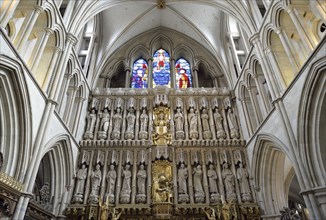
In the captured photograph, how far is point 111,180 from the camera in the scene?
11.2 m

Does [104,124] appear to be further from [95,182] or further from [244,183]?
[244,183]

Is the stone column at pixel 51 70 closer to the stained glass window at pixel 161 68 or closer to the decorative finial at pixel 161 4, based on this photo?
the stained glass window at pixel 161 68

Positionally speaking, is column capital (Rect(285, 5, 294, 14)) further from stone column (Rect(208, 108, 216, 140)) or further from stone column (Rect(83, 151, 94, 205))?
stone column (Rect(83, 151, 94, 205))

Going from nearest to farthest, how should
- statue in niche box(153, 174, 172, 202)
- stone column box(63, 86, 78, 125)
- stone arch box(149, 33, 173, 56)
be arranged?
statue in niche box(153, 174, 172, 202), stone column box(63, 86, 78, 125), stone arch box(149, 33, 173, 56)

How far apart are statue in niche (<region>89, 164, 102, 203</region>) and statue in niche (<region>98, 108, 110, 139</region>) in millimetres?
1612

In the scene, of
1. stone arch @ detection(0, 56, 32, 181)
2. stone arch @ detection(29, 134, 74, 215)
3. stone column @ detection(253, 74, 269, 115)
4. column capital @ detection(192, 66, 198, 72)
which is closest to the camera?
stone arch @ detection(0, 56, 32, 181)

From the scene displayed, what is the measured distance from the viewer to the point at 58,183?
1020 cm

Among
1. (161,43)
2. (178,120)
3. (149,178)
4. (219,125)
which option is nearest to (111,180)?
(149,178)

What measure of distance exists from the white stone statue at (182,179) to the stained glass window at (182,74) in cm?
554

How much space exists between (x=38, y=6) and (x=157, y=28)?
10.6 m

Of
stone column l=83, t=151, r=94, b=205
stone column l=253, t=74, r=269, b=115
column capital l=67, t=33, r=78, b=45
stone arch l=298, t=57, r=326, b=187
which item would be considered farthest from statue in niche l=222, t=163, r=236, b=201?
column capital l=67, t=33, r=78, b=45

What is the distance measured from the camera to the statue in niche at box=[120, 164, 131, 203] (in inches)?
420

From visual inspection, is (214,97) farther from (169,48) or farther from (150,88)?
(169,48)

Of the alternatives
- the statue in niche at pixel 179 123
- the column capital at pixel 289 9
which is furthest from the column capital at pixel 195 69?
the column capital at pixel 289 9
